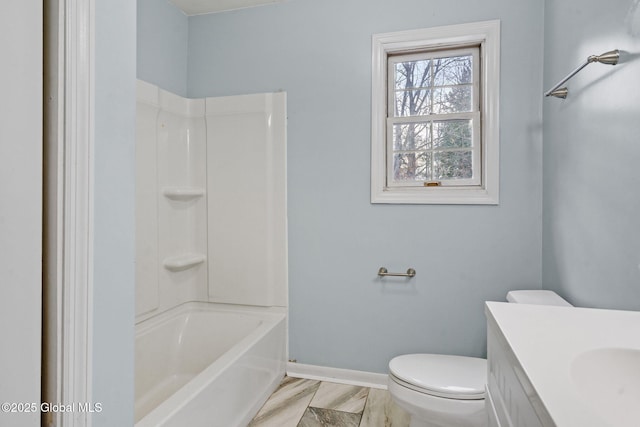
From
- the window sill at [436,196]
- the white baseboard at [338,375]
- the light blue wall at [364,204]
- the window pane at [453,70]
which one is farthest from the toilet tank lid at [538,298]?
the window pane at [453,70]

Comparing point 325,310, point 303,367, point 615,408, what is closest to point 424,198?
point 325,310

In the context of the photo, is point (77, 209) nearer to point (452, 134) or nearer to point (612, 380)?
point (612, 380)

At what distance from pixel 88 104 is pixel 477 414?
164cm

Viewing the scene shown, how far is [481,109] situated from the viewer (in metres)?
2.10

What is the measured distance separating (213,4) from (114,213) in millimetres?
2031

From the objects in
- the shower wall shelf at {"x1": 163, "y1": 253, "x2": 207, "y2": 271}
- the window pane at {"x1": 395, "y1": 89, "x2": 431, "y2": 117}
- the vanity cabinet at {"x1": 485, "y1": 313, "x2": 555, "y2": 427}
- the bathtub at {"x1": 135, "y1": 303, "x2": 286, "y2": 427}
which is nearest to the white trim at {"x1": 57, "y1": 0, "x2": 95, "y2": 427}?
the bathtub at {"x1": 135, "y1": 303, "x2": 286, "y2": 427}

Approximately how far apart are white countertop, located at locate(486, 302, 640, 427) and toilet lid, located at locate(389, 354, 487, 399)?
68 centimetres

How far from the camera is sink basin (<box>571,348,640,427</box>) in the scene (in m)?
0.66

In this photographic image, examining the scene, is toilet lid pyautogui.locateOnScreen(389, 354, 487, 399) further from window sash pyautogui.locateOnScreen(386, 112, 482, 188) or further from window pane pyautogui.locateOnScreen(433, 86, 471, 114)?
window pane pyautogui.locateOnScreen(433, 86, 471, 114)

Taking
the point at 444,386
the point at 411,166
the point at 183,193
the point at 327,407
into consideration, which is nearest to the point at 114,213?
the point at 444,386

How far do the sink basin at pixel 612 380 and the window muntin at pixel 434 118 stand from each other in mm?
1516

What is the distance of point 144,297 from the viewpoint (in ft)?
6.93

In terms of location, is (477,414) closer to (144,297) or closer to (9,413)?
(9,413)

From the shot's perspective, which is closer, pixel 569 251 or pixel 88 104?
pixel 88 104
